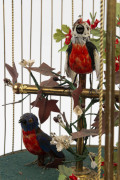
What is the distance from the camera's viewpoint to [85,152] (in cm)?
111

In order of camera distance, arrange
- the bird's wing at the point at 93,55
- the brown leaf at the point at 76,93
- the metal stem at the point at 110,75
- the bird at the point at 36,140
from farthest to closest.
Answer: the bird at the point at 36,140 → the bird's wing at the point at 93,55 → the brown leaf at the point at 76,93 → the metal stem at the point at 110,75

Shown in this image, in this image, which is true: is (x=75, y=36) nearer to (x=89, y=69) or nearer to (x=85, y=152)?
A: (x=89, y=69)

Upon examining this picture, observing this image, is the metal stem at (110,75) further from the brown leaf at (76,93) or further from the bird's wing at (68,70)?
the bird's wing at (68,70)

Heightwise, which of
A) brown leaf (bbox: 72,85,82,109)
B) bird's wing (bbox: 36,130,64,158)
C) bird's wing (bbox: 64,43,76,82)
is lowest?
bird's wing (bbox: 36,130,64,158)

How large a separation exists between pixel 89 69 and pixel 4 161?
489 mm

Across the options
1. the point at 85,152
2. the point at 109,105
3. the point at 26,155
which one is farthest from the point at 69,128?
the point at 109,105

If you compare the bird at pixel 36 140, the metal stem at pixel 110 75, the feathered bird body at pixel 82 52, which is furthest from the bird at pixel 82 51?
the metal stem at pixel 110 75

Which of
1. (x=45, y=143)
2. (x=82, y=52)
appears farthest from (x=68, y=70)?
(x=45, y=143)

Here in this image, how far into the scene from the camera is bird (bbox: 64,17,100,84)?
1041 mm

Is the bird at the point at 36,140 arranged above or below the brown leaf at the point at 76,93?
below

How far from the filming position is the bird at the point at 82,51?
1041 mm

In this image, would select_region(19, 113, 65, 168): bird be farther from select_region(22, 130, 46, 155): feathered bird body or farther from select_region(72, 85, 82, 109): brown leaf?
select_region(72, 85, 82, 109): brown leaf

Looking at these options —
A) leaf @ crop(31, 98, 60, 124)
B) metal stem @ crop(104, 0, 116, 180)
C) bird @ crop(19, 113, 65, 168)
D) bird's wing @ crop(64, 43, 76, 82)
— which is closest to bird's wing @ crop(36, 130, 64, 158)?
bird @ crop(19, 113, 65, 168)

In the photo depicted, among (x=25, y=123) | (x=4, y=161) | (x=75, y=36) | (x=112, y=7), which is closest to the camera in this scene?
(x=112, y=7)
